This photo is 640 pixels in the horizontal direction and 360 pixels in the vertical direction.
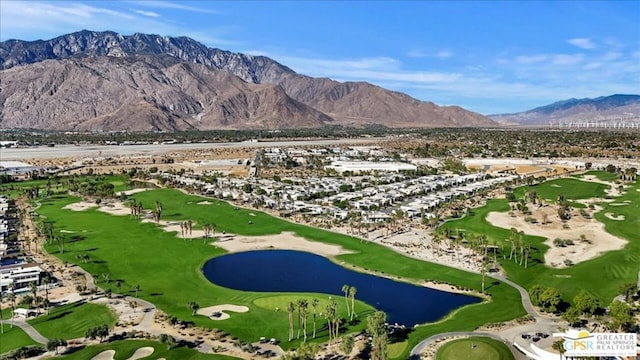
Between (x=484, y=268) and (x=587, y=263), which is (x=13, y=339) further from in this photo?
(x=587, y=263)

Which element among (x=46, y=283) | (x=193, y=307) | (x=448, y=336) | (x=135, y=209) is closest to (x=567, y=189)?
(x=448, y=336)

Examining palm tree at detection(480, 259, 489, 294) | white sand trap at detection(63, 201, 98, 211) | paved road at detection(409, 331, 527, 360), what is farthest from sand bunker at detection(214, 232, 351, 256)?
white sand trap at detection(63, 201, 98, 211)

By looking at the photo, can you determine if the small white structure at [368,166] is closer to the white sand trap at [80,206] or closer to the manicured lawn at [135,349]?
the white sand trap at [80,206]

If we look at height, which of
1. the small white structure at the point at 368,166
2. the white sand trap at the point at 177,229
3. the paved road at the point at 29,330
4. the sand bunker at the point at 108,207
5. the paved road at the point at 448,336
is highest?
the small white structure at the point at 368,166

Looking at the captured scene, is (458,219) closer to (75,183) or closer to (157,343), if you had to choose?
(157,343)

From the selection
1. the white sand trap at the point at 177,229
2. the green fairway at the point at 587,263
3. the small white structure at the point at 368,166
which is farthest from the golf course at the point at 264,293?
the small white structure at the point at 368,166

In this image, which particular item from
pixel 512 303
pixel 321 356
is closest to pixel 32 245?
pixel 321 356
